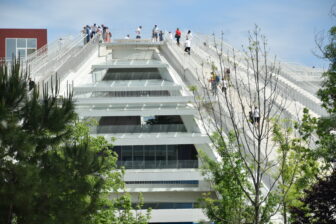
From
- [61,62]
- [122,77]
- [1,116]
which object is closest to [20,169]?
[1,116]

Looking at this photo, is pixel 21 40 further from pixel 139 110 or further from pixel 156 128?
pixel 156 128

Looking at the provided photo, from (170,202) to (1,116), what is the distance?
19031mm

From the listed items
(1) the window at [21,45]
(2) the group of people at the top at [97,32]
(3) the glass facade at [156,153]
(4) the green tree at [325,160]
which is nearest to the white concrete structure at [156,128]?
(3) the glass facade at [156,153]

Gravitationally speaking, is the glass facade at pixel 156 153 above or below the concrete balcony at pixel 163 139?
below

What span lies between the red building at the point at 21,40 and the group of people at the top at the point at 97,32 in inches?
299

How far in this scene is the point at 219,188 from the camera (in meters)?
17.5

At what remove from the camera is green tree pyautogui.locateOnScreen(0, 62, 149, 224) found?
509 inches

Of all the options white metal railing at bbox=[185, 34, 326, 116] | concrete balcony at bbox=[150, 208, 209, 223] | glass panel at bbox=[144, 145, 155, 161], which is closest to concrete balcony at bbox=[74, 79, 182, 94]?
glass panel at bbox=[144, 145, 155, 161]

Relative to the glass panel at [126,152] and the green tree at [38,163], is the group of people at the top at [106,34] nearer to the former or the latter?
the glass panel at [126,152]

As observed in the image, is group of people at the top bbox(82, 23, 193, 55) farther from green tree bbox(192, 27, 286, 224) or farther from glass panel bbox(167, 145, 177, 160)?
glass panel bbox(167, 145, 177, 160)

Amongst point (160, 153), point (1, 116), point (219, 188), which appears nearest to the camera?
point (1, 116)

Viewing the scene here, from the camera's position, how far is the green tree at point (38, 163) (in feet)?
42.4

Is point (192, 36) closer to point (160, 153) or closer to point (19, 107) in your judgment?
point (160, 153)

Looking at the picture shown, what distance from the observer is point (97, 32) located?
49500mm
